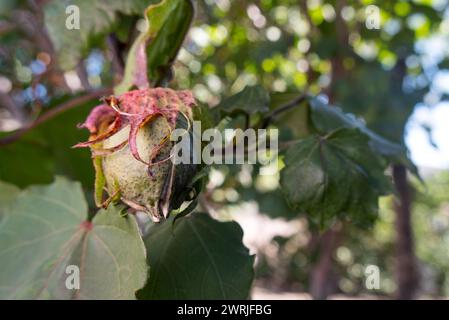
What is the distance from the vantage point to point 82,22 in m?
0.98

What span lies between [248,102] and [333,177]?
187mm

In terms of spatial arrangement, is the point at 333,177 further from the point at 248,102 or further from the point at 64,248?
the point at 64,248

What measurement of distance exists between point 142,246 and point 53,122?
0.77 meters

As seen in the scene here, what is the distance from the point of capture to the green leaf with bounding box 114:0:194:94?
0.80 metres

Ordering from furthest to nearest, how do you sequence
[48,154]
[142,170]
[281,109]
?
[48,154] → [281,109] → [142,170]

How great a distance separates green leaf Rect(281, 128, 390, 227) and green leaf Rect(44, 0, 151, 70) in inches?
15.9

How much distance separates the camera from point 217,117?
874mm

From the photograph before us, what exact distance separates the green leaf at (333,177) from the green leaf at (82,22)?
1.32 feet

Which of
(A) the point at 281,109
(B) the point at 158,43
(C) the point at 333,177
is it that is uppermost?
(B) the point at 158,43

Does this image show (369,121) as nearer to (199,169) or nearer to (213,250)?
(213,250)

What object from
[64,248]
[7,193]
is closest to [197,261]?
[64,248]

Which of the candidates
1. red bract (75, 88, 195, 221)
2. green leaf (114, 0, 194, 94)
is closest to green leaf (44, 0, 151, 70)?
green leaf (114, 0, 194, 94)

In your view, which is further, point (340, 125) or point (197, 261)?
point (340, 125)

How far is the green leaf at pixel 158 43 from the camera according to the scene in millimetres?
805
